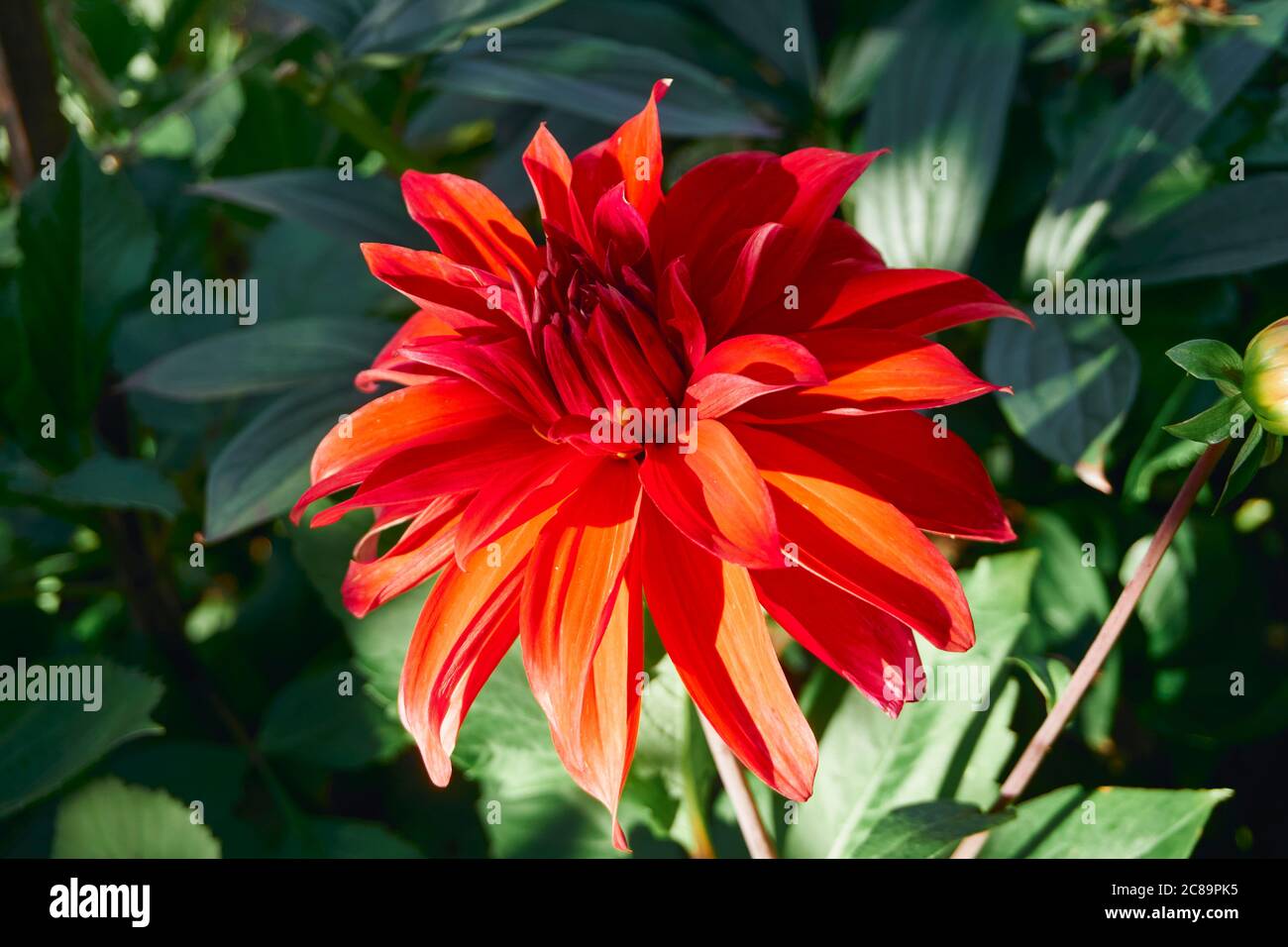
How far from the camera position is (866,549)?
0.38m

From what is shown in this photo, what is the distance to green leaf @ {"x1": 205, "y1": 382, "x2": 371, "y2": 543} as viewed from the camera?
60 cm

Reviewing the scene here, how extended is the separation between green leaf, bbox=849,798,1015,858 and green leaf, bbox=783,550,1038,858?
2.7 inches

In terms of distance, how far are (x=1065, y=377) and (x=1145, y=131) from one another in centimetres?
19

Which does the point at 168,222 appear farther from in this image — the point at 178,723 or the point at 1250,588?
the point at 1250,588

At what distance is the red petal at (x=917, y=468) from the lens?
1.30 ft

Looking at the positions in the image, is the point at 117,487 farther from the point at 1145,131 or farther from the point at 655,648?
the point at 1145,131

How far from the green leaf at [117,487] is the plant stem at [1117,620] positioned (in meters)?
0.50

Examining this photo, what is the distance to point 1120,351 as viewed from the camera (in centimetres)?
61

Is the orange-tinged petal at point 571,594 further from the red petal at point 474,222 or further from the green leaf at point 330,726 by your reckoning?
the green leaf at point 330,726

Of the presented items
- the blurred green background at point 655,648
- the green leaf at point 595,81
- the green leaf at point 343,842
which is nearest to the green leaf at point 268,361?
the blurred green background at point 655,648

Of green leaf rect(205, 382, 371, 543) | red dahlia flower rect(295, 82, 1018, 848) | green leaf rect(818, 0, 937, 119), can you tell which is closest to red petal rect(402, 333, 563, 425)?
red dahlia flower rect(295, 82, 1018, 848)

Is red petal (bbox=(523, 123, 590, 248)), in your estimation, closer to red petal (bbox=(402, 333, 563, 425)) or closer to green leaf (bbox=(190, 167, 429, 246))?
red petal (bbox=(402, 333, 563, 425))
